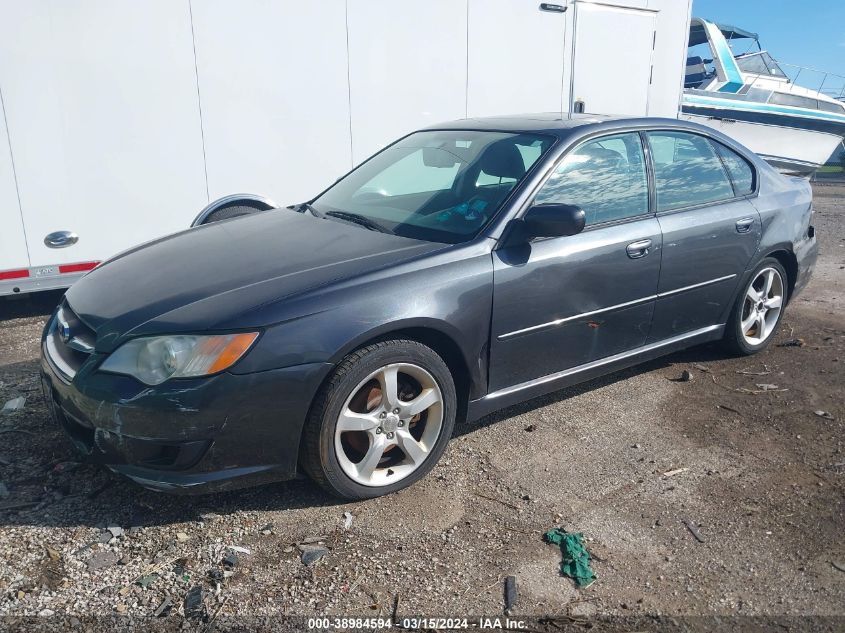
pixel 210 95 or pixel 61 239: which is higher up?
pixel 210 95

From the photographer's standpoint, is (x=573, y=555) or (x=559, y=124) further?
(x=559, y=124)

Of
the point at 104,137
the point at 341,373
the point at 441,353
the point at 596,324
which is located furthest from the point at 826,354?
the point at 104,137

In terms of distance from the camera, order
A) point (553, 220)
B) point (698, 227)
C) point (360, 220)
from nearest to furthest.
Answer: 1. point (553, 220)
2. point (360, 220)
3. point (698, 227)

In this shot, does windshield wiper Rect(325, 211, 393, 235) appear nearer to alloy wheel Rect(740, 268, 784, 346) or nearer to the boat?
alloy wheel Rect(740, 268, 784, 346)

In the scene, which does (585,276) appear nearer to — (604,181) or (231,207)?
(604,181)

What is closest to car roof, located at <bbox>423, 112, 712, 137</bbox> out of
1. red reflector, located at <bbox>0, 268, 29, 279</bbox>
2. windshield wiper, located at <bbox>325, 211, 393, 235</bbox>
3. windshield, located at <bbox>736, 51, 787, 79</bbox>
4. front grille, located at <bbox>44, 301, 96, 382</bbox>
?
windshield wiper, located at <bbox>325, 211, 393, 235</bbox>

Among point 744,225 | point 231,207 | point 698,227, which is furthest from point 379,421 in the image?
point 231,207

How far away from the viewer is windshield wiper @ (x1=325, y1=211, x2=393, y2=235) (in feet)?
12.1

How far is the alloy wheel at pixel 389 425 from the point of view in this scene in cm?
308

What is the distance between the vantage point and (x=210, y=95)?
5.71 meters

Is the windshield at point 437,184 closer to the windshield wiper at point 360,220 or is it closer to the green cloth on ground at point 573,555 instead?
the windshield wiper at point 360,220

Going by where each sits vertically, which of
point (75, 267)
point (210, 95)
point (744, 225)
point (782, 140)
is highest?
point (210, 95)

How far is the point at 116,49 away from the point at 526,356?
392 cm

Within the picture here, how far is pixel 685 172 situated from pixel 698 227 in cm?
38
